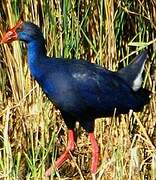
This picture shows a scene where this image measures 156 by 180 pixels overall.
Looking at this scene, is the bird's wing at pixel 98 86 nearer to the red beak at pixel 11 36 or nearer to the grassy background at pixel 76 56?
the grassy background at pixel 76 56

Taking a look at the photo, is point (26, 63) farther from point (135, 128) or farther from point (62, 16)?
point (135, 128)

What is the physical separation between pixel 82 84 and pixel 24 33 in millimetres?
534

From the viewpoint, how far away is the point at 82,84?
4965mm

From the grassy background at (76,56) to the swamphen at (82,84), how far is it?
18 centimetres

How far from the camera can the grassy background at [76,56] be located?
5.36 meters

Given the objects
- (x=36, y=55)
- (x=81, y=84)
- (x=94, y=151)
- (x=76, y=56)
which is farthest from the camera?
(x=76, y=56)

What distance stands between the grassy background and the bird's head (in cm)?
24

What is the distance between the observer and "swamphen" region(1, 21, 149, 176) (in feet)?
16.1

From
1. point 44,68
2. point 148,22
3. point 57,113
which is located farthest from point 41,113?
point 148,22

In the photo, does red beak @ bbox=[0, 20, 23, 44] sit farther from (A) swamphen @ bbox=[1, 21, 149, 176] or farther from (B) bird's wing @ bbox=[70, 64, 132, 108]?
(B) bird's wing @ bbox=[70, 64, 132, 108]

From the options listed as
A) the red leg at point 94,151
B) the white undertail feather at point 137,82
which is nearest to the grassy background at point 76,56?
the red leg at point 94,151

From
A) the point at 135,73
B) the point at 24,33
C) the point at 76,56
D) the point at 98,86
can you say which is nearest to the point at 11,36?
the point at 24,33

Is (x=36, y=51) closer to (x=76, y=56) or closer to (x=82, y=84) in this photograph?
(x=82, y=84)

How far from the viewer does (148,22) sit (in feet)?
18.0
